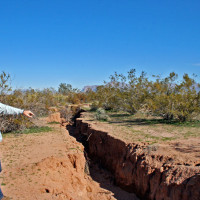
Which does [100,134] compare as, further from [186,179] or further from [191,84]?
[191,84]

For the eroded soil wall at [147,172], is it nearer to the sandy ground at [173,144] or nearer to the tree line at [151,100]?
the sandy ground at [173,144]

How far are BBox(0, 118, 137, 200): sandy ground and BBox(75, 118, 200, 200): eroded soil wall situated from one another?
0.55 metres

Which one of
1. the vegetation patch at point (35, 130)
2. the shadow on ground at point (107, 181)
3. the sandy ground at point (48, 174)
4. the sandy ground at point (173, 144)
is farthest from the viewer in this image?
the vegetation patch at point (35, 130)

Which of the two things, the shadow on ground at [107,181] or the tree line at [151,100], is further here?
the tree line at [151,100]

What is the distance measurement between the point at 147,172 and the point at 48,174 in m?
3.08

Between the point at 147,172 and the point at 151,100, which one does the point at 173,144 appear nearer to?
the point at 147,172

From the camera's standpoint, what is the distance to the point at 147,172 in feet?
21.5

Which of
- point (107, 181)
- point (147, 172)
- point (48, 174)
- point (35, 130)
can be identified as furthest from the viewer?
point (35, 130)

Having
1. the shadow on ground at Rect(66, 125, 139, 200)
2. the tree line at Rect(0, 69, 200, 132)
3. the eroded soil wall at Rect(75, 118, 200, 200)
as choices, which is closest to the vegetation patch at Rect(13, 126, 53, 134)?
the tree line at Rect(0, 69, 200, 132)

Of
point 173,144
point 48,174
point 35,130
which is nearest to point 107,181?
point 173,144

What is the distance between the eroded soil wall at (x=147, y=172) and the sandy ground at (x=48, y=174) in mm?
548

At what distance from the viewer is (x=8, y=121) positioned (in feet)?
38.7

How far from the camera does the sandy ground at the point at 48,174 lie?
5.25 meters

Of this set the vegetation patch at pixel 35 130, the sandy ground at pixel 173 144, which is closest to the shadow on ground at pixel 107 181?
the sandy ground at pixel 173 144
